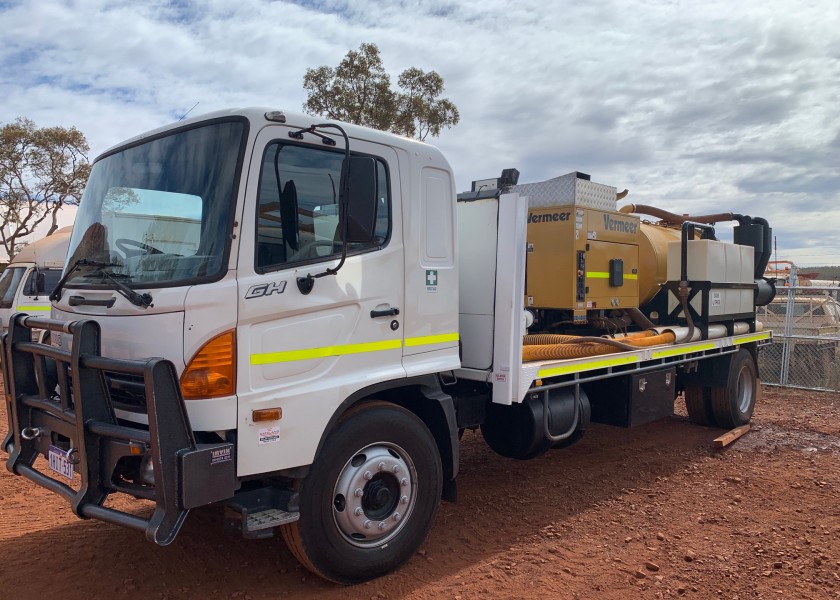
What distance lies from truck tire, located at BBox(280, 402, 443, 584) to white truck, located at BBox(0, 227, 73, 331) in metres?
11.2

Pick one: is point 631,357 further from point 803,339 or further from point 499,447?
point 803,339

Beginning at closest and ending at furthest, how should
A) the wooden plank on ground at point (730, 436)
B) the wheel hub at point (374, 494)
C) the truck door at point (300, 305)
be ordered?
1. the truck door at point (300, 305)
2. the wheel hub at point (374, 494)
3. the wooden plank on ground at point (730, 436)

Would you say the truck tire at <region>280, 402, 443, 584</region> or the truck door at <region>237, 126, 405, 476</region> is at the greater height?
the truck door at <region>237, 126, 405, 476</region>

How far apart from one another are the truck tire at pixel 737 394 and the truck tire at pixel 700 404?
0.07 m

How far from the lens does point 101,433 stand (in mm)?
3160

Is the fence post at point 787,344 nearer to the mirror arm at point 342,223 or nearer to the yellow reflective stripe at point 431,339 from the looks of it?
the yellow reflective stripe at point 431,339

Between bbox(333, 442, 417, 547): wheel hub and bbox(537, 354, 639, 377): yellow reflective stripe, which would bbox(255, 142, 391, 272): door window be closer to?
bbox(333, 442, 417, 547): wheel hub

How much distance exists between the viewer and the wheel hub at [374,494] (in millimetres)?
3674

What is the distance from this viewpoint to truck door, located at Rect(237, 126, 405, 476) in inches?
129

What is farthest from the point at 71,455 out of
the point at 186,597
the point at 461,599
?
the point at 461,599

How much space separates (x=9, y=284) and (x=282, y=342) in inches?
502

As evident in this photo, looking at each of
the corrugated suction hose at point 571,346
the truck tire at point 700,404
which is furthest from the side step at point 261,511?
the truck tire at point 700,404

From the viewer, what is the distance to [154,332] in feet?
10.6

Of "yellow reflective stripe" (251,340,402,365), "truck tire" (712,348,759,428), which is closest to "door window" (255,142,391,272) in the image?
"yellow reflective stripe" (251,340,402,365)
